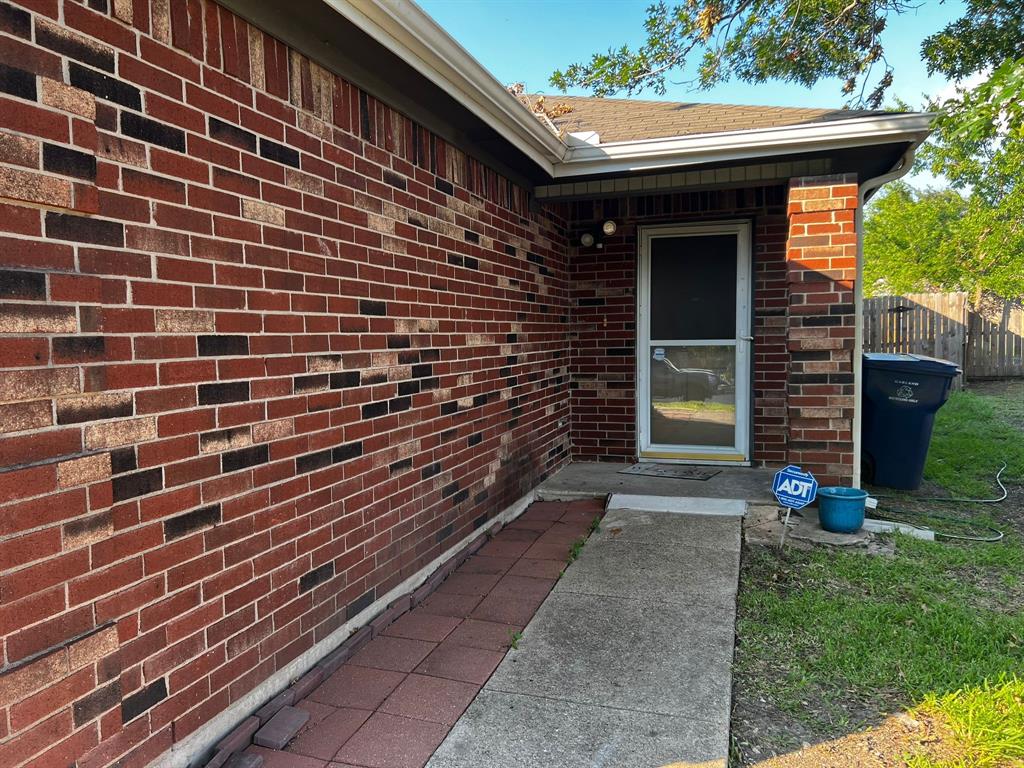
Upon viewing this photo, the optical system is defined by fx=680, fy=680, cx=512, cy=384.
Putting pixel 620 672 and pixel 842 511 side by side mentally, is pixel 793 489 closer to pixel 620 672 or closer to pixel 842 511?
pixel 842 511

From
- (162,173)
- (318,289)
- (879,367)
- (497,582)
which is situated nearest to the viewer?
(162,173)

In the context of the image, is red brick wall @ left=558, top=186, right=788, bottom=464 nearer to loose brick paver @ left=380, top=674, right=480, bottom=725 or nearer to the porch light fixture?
the porch light fixture

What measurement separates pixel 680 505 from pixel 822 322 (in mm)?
1693

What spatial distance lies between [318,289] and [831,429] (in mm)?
3892

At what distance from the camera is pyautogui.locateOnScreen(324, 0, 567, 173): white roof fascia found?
2686mm

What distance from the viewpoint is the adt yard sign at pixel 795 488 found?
14.5 ft

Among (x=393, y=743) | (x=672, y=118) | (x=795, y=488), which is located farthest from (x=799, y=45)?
(x=393, y=743)

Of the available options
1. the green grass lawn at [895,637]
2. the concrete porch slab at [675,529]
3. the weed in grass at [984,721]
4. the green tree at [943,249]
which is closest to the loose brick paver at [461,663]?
the green grass lawn at [895,637]

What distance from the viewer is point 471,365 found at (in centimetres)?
439

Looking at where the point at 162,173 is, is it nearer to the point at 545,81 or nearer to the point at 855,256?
the point at 855,256

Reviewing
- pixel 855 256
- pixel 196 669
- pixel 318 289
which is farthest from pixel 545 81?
pixel 196 669

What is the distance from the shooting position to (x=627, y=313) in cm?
645

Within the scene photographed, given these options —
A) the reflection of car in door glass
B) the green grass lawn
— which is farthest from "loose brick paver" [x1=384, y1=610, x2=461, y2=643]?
the reflection of car in door glass

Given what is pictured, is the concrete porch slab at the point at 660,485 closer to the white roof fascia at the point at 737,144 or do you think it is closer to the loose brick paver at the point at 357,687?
the white roof fascia at the point at 737,144
